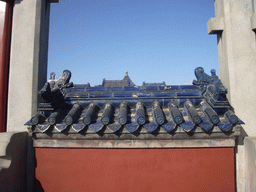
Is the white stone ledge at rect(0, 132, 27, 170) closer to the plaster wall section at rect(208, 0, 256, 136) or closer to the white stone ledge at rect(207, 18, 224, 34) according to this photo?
the plaster wall section at rect(208, 0, 256, 136)

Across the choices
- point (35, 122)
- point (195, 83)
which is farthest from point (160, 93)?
point (35, 122)

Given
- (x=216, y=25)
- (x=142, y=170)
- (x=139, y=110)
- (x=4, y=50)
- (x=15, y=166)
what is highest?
(x=216, y=25)

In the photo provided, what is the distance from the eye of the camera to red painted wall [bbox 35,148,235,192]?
12.5 feet

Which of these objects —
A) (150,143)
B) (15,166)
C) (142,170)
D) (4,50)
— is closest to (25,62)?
(4,50)

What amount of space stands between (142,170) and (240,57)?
331cm

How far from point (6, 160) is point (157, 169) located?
9.29ft

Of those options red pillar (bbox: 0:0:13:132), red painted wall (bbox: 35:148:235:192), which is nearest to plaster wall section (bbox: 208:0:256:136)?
red painted wall (bbox: 35:148:235:192)

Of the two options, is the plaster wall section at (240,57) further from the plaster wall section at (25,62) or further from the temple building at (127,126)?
the plaster wall section at (25,62)

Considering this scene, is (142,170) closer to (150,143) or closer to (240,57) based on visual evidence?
(150,143)

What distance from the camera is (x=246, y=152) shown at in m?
4.01

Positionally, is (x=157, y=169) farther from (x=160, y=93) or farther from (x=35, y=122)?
(x=35, y=122)

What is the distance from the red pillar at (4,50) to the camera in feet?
14.6

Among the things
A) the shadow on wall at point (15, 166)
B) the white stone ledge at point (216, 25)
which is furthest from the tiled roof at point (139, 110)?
the white stone ledge at point (216, 25)

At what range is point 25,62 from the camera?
4559 millimetres
